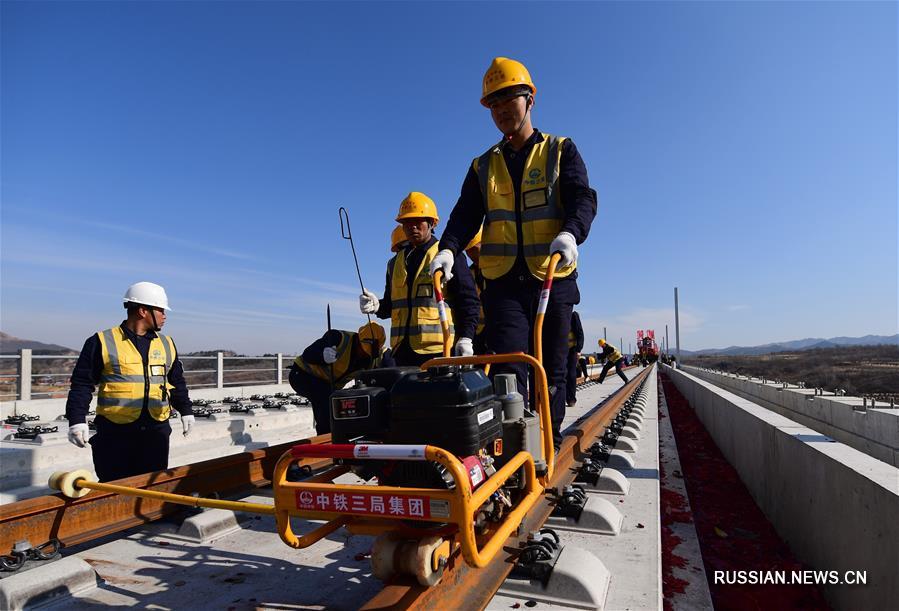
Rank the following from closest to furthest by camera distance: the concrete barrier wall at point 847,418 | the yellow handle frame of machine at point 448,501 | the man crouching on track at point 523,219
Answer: the yellow handle frame of machine at point 448,501 < the man crouching on track at point 523,219 < the concrete barrier wall at point 847,418

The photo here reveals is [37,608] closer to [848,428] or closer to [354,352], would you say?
[354,352]

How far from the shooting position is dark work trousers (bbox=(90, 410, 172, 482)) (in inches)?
142

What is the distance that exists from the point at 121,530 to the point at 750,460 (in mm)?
4879

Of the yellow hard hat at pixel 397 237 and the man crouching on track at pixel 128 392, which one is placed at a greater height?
the yellow hard hat at pixel 397 237

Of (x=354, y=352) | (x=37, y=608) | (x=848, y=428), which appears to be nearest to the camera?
(x=37, y=608)

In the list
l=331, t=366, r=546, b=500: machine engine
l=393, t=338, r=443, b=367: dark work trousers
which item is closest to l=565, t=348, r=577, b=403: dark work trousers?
l=393, t=338, r=443, b=367: dark work trousers

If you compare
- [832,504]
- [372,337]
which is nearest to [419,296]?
[372,337]

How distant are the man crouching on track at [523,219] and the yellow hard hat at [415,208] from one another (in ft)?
4.34

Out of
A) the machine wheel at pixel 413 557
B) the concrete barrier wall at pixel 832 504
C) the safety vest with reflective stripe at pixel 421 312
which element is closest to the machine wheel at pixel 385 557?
the machine wheel at pixel 413 557

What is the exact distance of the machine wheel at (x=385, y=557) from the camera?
70.4 inches

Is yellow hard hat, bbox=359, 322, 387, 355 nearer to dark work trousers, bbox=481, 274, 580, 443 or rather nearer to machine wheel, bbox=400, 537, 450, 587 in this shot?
dark work trousers, bbox=481, 274, 580, 443

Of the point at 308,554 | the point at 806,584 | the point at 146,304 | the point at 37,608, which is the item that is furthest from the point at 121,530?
the point at 806,584

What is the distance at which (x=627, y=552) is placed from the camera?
2.36m

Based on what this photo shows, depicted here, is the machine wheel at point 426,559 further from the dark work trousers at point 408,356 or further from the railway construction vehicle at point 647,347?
the railway construction vehicle at point 647,347
